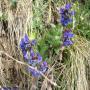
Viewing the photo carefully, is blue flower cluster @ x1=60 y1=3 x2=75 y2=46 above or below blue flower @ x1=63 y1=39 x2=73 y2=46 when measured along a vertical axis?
above

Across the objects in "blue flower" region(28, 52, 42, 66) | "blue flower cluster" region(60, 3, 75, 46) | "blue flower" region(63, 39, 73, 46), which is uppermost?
"blue flower cluster" region(60, 3, 75, 46)

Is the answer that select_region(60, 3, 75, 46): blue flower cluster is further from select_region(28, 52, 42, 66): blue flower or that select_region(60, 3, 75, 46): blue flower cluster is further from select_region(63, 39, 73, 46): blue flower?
select_region(28, 52, 42, 66): blue flower

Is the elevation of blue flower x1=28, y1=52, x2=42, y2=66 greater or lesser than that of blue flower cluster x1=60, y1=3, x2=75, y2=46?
lesser

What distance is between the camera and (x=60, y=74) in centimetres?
246

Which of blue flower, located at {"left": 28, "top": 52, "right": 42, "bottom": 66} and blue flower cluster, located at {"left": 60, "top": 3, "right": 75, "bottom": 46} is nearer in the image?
blue flower, located at {"left": 28, "top": 52, "right": 42, "bottom": 66}

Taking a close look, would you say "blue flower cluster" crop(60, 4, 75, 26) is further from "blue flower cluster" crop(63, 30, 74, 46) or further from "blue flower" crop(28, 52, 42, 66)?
"blue flower" crop(28, 52, 42, 66)

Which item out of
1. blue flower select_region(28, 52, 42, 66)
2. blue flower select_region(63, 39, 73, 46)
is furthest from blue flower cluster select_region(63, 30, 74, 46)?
blue flower select_region(28, 52, 42, 66)

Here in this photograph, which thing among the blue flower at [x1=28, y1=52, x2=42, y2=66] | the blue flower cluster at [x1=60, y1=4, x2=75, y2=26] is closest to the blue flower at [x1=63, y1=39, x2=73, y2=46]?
the blue flower cluster at [x1=60, y1=4, x2=75, y2=26]

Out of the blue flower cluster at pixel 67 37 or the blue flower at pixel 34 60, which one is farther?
the blue flower cluster at pixel 67 37

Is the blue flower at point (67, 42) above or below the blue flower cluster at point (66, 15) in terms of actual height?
below

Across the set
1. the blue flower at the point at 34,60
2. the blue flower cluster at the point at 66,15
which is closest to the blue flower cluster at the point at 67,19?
the blue flower cluster at the point at 66,15

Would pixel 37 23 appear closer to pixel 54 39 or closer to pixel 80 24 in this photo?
pixel 54 39

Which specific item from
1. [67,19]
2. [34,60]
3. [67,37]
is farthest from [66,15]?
[34,60]

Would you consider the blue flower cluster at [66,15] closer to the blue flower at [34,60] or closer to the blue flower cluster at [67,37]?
the blue flower cluster at [67,37]
